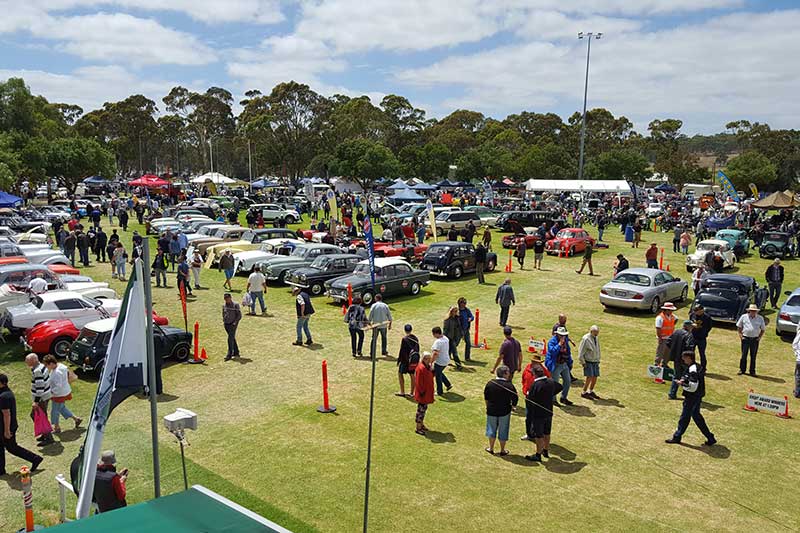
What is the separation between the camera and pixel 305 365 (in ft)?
47.9

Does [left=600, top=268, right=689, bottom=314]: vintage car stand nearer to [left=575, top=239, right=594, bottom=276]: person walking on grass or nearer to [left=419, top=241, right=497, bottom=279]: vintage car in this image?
[left=575, top=239, right=594, bottom=276]: person walking on grass

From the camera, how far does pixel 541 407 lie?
9438 mm

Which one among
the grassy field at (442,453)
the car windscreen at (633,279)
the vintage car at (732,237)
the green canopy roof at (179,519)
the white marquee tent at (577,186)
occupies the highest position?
the white marquee tent at (577,186)

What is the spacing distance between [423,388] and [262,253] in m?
16.9

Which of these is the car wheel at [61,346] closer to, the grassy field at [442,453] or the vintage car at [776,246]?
the grassy field at [442,453]

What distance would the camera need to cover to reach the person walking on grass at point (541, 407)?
31.0ft

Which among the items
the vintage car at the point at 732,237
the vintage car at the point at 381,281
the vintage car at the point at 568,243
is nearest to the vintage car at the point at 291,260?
the vintage car at the point at 381,281

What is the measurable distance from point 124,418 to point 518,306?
13.5m

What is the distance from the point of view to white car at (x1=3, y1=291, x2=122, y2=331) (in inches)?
620

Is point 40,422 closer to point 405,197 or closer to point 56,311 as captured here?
point 56,311

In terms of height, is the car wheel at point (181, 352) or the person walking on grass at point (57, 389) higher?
the person walking on grass at point (57, 389)

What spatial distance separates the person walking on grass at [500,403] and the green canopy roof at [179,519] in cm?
534

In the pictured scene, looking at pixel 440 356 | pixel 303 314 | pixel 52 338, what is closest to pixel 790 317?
pixel 440 356

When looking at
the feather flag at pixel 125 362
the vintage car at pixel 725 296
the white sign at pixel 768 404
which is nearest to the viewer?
the feather flag at pixel 125 362
